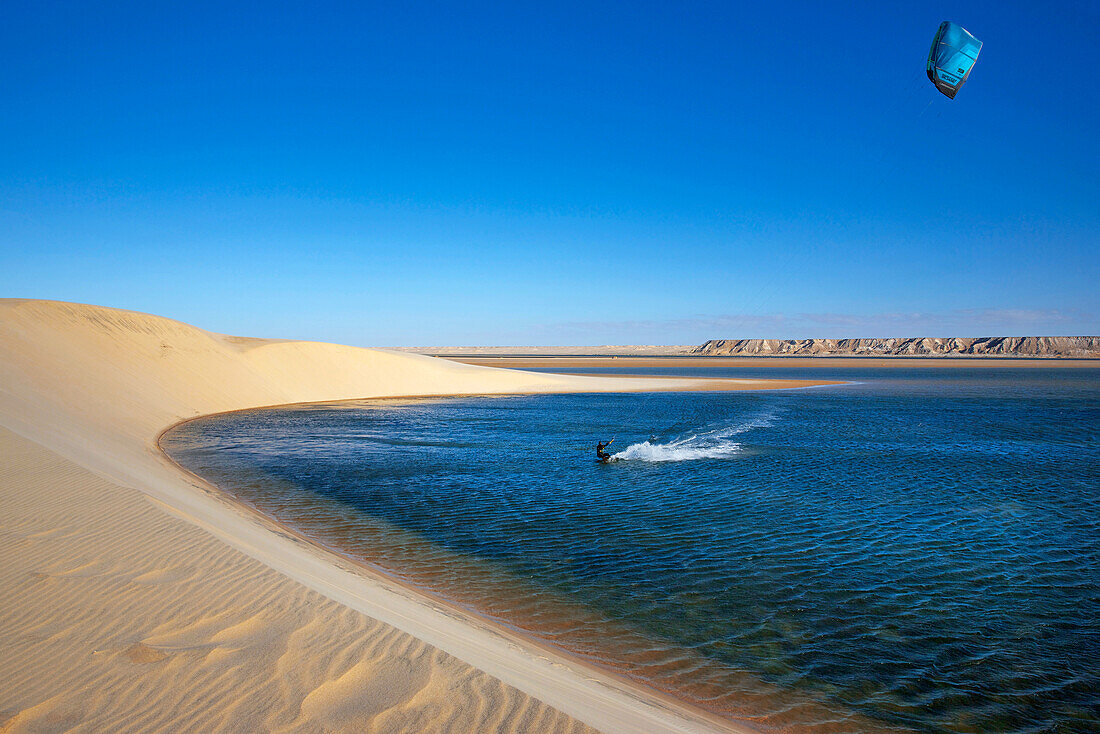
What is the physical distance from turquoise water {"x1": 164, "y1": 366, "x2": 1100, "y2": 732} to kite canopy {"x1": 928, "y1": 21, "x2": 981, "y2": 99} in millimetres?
8790

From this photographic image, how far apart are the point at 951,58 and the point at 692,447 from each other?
11.8 meters

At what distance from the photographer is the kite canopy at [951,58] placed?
12523 mm

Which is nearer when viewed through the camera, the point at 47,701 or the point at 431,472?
the point at 47,701

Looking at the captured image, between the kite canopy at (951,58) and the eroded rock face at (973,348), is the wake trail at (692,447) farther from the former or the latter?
the eroded rock face at (973,348)

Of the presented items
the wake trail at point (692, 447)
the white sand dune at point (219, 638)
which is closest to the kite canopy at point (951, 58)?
the wake trail at point (692, 447)

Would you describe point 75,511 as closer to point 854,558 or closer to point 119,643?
point 119,643

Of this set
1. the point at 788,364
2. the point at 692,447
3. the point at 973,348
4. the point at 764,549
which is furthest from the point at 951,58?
the point at 973,348

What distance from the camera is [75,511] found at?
26.2ft

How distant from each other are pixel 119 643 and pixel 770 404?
1359 inches

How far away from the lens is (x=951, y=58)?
12703 millimetres

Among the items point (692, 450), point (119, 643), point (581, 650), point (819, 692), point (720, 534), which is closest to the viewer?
point (119, 643)

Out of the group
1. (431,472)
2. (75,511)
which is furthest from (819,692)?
(431,472)

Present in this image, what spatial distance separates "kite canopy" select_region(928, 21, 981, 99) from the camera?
12523 millimetres

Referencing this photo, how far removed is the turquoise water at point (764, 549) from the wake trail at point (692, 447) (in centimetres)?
15
